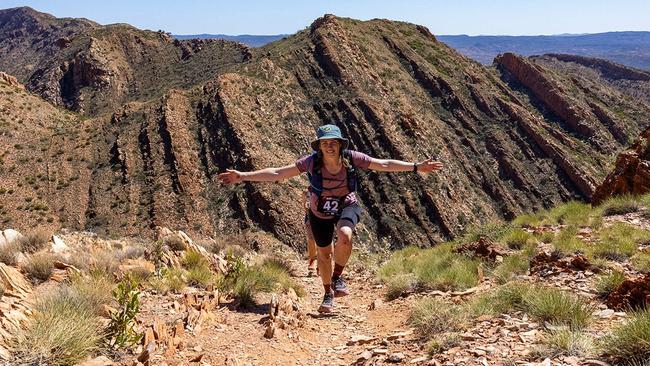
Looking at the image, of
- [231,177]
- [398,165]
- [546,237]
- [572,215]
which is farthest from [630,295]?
[572,215]

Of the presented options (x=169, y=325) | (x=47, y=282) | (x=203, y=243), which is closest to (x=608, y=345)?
(x=169, y=325)

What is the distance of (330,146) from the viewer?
586 centimetres

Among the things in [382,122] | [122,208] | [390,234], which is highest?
[382,122]

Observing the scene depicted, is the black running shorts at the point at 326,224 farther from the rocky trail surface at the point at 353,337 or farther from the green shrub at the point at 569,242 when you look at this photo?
the green shrub at the point at 569,242

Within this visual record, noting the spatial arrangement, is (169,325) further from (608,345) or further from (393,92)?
(393,92)

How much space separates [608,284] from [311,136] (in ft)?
133

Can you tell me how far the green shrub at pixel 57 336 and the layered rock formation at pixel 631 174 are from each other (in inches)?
496

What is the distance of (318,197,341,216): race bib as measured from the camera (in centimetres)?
606

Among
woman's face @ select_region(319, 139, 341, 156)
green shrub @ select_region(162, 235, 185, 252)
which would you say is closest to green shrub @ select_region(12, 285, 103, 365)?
woman's face @ select_region(319, 139, 341, 156)

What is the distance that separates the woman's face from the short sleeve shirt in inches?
9.4

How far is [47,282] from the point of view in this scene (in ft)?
20.4

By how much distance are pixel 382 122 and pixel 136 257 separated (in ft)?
139

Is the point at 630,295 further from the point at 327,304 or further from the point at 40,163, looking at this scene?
the point at 40,163

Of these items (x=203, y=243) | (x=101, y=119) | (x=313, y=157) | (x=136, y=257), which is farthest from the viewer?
(x=101, y=119)
